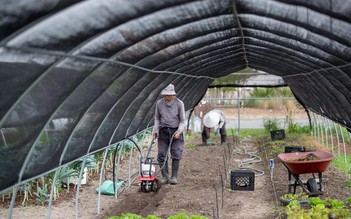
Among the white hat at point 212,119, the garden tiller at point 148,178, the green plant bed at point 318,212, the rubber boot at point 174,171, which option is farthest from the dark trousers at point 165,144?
the white hat at point 212,119

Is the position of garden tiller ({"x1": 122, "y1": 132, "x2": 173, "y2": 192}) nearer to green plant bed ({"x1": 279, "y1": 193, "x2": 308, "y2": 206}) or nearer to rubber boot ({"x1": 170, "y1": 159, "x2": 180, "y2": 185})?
rubber boot ({"x1": 170, "y1": 159, "x2": 180, "y2": 185})

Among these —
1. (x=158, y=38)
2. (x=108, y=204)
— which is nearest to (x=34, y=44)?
(x=158, y=38)

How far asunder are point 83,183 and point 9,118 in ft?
19.5

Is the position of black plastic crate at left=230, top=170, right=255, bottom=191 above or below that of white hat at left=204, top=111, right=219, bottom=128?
below

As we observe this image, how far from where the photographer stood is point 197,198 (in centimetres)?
920

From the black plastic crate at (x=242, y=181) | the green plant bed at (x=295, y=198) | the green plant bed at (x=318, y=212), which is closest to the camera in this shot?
the green plant bed at (x=318, y=212)

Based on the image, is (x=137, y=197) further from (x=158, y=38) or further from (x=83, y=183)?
(x=158, y=38)

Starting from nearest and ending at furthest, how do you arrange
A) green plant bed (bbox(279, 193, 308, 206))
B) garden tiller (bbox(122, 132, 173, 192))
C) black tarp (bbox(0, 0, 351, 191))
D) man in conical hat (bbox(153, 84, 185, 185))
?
black tarp (bbox(0, 0, 351, 191)), green plant bed (bbox(279, 193, 308, 206)), garden tiller (bbox(122, 132, 173, 192)), man in conical hat (bbox(153, 84, 185, 185))

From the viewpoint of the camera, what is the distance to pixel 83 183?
1070 cm

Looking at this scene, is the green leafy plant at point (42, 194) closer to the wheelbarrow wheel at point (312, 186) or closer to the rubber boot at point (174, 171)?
the rubber boot at point (174, 171)

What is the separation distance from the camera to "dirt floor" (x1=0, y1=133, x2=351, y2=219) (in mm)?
8288

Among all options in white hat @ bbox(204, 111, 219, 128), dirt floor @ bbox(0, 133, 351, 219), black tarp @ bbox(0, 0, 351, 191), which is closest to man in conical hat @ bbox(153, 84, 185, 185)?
dirt floor @ bbox(0, 133, 351, 219)

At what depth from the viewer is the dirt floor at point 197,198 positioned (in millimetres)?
8288

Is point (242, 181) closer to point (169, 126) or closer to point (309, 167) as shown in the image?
point (169, 126)
